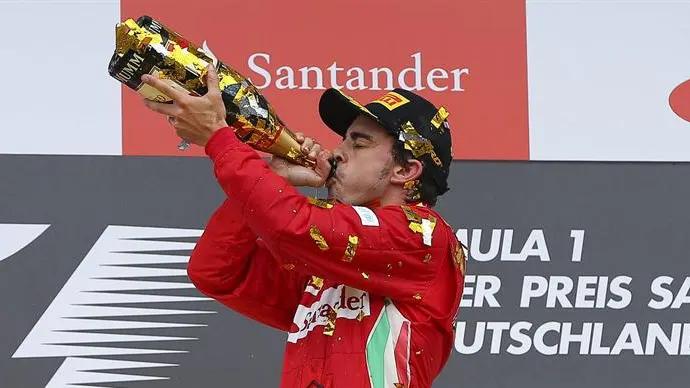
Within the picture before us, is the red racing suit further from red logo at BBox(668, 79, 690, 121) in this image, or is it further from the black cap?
red logo at BBox(668, 79, 690, 121)

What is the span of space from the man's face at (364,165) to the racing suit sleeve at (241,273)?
195mm

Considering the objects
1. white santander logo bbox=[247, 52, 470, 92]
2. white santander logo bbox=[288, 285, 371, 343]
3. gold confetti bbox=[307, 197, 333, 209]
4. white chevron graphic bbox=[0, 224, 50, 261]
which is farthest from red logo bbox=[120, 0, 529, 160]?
gold confetti bbox=[307, 197, 333, 209]

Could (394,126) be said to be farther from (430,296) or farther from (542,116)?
(542,116)

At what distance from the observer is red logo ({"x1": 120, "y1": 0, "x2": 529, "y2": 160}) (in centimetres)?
340

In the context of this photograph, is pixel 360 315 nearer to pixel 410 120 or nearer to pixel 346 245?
pixel 346 245

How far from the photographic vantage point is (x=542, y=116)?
3.51 m

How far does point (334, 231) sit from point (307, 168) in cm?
29

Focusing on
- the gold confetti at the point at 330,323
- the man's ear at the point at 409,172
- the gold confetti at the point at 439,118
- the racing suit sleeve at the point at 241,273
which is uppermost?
the gold confetti at the point at 439,118

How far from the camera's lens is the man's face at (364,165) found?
2.37 meters

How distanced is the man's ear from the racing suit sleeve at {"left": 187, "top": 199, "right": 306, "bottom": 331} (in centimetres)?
28

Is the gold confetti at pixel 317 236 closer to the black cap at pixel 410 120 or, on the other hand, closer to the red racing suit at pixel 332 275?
the red racing suit at pixel 332 275

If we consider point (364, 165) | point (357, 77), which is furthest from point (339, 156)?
point (357, 77)

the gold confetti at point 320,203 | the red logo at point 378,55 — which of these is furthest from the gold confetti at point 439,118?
the red logo at point 378,55

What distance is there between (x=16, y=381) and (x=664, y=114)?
195 cm
